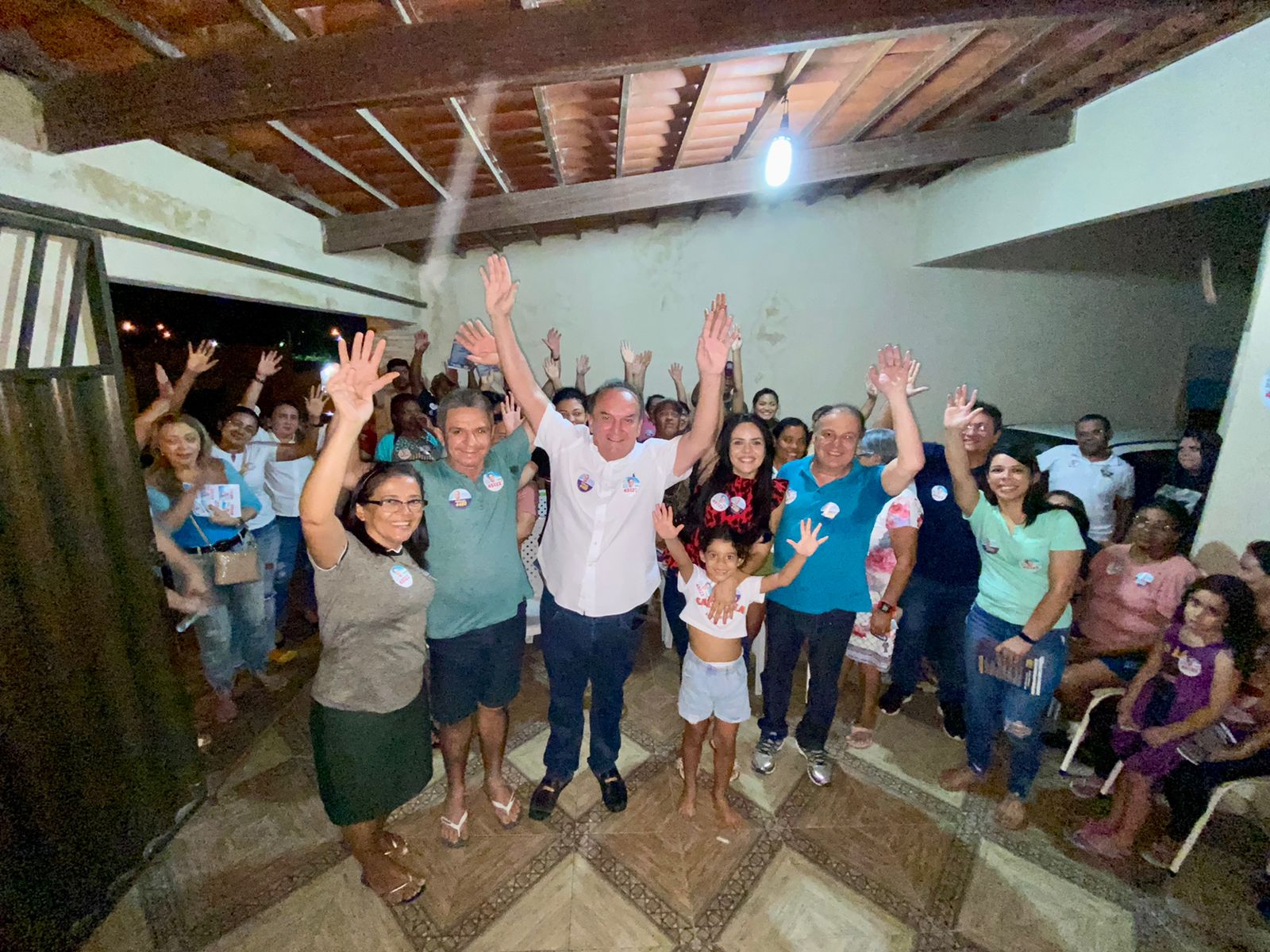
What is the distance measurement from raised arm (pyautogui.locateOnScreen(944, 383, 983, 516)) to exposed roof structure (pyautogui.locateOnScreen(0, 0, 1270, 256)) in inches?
57.4

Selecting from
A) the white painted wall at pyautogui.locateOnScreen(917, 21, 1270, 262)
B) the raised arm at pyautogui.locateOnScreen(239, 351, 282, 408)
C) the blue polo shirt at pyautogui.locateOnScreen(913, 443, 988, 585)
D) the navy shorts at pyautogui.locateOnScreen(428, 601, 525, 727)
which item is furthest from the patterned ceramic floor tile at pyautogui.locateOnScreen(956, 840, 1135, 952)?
the raised arm at pyautogui.locateOnScreen(239, 351, 282, 408)

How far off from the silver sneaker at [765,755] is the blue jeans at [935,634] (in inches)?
37.1

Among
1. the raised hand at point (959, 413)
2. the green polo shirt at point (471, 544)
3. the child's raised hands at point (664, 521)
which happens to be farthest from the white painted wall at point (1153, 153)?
the green polo shirt at point (471, 544)

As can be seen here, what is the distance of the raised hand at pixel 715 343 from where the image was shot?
220cm

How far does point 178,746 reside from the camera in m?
2.58

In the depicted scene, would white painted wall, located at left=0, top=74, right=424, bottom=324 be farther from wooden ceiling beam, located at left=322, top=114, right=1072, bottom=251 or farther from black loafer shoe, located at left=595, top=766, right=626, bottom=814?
black loafer shoe, located at left=595, top=766, right=626, bottom=814

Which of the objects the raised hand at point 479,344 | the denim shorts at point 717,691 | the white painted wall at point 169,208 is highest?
the white painted wall at point 169,208

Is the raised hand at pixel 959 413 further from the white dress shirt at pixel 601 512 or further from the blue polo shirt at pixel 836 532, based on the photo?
the white dress shirt at pixel 601 512

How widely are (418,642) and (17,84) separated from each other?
260cm

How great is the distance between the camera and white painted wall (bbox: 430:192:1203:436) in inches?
250

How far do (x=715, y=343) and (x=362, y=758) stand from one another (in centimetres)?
202

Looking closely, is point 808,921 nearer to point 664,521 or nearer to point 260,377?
point 664,521

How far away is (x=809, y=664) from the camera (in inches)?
105

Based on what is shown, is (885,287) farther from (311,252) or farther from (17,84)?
(17,84)
